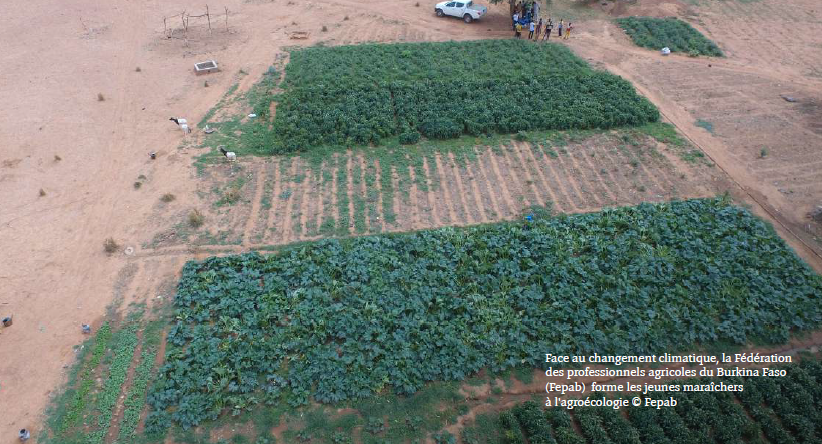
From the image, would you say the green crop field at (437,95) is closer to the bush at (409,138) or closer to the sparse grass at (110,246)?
the bush at (409,138)

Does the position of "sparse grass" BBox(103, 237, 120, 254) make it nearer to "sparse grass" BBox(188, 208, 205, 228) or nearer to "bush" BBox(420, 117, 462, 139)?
"sparse grass" BBox(188, 208, 205, 228)

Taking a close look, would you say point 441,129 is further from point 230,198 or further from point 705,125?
point 705,125

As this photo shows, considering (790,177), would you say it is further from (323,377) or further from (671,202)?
(323,377)

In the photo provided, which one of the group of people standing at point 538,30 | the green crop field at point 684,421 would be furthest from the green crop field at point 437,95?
the green crop field at point 684,421

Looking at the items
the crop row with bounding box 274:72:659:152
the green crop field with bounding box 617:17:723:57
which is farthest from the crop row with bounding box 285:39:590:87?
the green crop field with bounding box 617:17:723:57

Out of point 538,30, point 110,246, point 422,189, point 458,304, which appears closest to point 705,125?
point 538,30

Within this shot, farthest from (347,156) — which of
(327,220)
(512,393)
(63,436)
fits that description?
(63,436)
